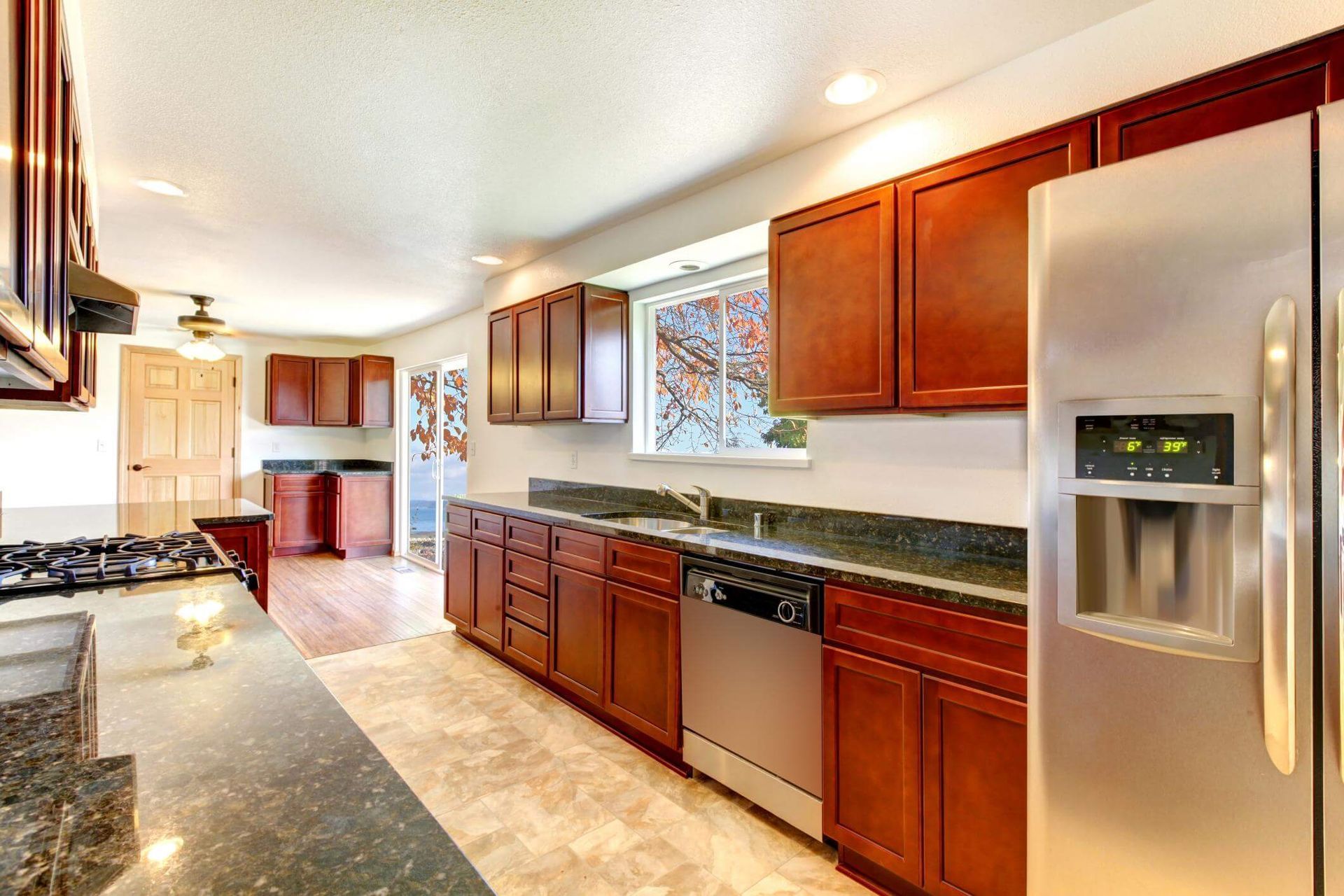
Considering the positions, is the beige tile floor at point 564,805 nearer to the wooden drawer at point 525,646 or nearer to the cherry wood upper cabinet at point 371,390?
the wooden drawer at point 525,646

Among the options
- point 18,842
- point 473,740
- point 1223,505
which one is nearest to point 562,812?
point 473,740

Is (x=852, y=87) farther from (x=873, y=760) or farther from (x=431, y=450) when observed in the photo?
(x=431, y=450)

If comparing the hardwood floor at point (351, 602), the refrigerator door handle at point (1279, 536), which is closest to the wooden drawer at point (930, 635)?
the refrigerator door handle at point (1279, 536)

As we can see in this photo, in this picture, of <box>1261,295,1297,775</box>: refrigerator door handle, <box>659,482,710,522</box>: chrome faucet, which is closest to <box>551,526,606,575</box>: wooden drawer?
<box>659,482,710,522</box>: chrome faucet

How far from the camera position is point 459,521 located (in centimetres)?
383

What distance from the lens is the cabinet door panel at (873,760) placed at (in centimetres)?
165

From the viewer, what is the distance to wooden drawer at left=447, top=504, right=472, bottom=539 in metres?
3.74

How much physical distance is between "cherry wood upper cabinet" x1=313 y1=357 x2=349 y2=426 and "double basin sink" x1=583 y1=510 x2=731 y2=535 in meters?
4.86

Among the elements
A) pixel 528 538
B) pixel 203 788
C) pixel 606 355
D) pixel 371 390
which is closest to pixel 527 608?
pixel 528 538

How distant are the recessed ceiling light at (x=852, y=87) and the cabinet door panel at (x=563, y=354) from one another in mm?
1736

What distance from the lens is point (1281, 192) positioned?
1.04 metres

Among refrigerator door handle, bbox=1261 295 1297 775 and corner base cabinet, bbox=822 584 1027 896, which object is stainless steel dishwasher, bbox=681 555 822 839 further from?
refrigerator door handle, bbox=1261 295 1297 775

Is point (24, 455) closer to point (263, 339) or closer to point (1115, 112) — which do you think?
point (263, 339)

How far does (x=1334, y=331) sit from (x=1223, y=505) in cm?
31
